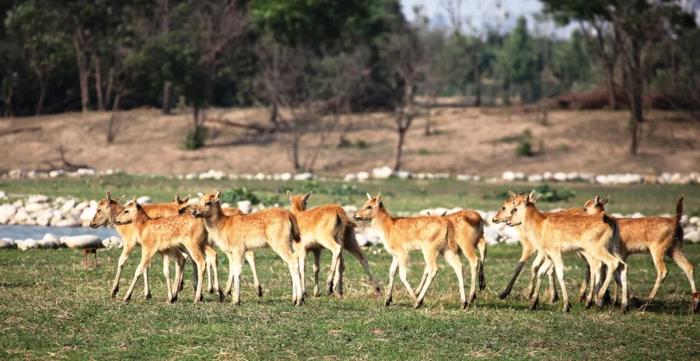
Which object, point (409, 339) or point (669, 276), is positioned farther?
point (669, 276)

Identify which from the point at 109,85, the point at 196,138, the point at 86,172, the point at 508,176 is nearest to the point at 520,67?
the point at 109,85

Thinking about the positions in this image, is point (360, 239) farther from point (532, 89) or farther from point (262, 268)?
point (532, 89)

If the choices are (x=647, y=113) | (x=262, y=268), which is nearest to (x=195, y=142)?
(x=647, y=113)

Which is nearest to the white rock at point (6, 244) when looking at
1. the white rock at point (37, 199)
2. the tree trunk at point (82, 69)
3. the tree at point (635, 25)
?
the white rock at point (37, 199)

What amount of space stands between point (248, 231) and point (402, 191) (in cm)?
2276

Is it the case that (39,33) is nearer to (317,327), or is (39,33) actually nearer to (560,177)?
(560,177)

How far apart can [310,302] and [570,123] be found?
139 ft

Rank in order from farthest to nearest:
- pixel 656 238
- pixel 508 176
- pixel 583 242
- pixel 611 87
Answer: pixel 611 87 < pixel 508 176 < pixel 656 238 < pixel 583 242

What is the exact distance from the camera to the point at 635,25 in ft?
177

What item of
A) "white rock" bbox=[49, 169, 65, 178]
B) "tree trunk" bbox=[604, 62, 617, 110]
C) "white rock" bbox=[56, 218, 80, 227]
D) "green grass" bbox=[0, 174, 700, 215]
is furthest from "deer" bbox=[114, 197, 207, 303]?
"tree trunk" bbox=[604, 62, 617, 110]

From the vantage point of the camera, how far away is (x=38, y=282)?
18.5 m

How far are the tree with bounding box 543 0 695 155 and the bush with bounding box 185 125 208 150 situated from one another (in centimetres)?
1989

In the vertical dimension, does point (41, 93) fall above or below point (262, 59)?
below

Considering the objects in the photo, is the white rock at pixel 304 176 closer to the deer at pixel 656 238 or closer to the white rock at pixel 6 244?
the white rock at pixel 6 244
